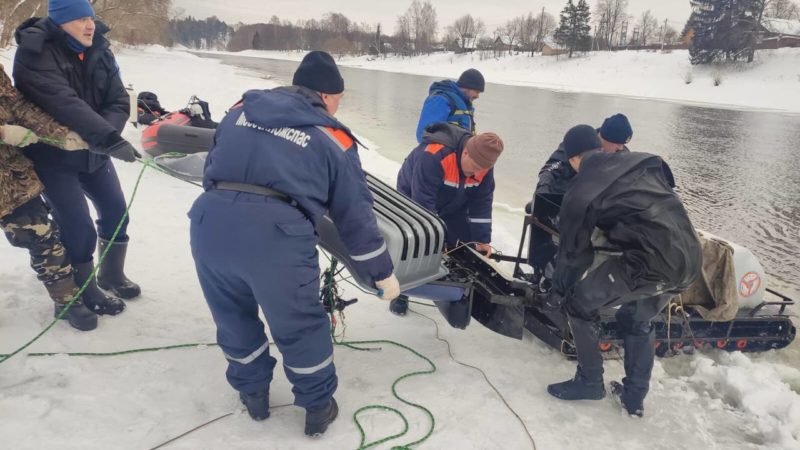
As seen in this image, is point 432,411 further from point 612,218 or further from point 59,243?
point 59,243

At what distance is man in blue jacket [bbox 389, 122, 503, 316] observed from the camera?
136 inches

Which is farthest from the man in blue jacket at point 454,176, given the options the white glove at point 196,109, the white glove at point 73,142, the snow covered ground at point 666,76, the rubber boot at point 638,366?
the snow covered ground at point 666,76

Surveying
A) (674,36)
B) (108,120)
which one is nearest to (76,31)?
(108,120)

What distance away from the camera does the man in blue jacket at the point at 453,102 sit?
5203 millimetres

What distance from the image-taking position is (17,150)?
2770mm

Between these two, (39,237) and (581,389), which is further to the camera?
(581,389)

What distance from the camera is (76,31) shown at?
2.83 meters

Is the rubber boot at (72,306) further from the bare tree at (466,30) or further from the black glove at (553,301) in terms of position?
the bare tree at (466,30)

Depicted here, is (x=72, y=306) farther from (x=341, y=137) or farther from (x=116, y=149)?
(x=341, y=137)

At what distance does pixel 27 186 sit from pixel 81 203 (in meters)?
0.29

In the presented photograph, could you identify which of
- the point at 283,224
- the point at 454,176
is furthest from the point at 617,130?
the point at 283,224

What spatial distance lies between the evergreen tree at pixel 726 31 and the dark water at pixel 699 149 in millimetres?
17895

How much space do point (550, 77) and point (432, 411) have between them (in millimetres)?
47735

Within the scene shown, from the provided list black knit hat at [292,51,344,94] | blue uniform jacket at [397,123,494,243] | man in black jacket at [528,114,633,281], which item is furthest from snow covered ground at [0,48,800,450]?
black knit hat at [292,51,344,94]
